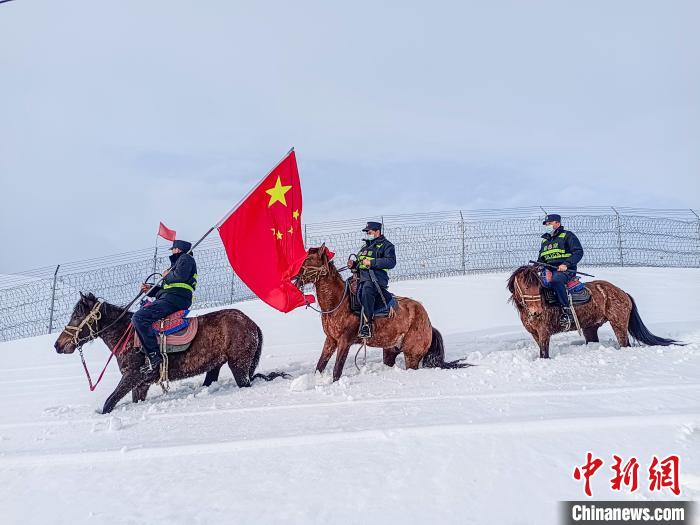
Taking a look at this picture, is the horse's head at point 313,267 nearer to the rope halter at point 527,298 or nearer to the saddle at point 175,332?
the saddle at point 175,332

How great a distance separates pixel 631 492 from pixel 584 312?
478 cm

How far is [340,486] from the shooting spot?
9.61ft

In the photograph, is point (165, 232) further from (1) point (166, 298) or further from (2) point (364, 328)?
(2) point (364, 328)

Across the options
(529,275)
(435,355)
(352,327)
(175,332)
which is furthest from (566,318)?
(175,332)

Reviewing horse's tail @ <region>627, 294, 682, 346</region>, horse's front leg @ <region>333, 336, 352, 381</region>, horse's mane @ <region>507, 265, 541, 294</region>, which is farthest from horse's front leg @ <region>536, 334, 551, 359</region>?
horse's front leg @ <region>333, 336, 352, 381</region>

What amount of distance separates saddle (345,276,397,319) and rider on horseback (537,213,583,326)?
2346 mm

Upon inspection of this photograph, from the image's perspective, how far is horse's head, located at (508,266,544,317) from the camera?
21.8 feet

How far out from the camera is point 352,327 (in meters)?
6.11

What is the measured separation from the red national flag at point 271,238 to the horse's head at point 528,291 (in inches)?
116

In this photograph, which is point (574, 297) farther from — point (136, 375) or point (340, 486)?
point (136, 375)

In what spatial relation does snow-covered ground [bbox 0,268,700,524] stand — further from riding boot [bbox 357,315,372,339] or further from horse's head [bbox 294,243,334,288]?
horse's head [bbox 294,243,334,288]

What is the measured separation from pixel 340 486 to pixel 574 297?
17.7 feet

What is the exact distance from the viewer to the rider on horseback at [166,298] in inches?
220

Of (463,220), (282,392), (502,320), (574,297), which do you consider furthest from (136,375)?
(463,220)
